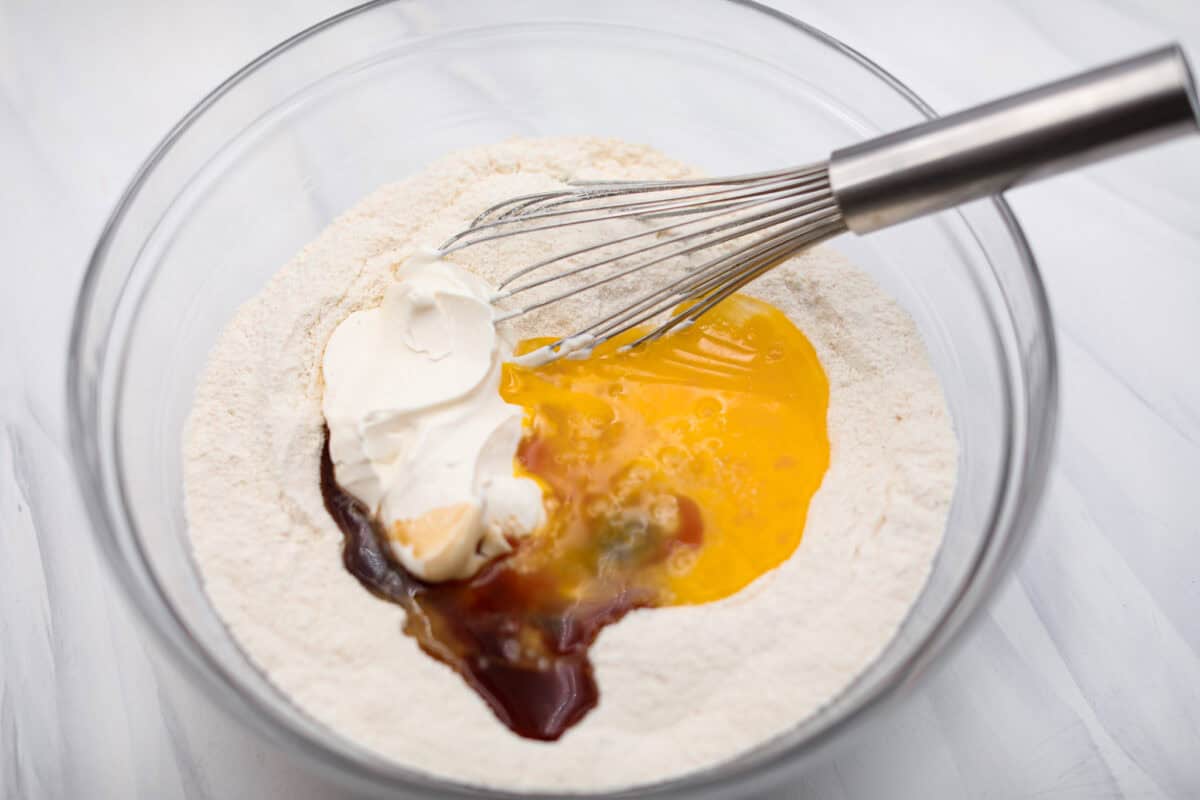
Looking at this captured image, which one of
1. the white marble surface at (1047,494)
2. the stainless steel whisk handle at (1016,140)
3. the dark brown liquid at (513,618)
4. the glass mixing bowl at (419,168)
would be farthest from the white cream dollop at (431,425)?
the stainless steel whisk handle at (1016,140)

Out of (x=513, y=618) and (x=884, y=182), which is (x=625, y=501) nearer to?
(x=513, y=618)

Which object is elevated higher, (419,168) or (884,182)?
(419,168)

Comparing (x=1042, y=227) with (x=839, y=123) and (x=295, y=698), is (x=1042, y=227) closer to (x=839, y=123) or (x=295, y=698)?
(x=839, y=123)

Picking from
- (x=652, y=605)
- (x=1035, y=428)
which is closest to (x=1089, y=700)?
(x=1035, y=428)

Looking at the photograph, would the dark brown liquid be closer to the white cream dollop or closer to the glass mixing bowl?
the white cream dollop

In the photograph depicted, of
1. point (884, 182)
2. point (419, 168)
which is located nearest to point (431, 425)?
point (419, 168)

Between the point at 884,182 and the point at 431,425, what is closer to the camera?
the point at 884,182

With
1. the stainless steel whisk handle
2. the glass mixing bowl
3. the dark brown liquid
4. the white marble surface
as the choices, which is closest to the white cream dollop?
the dark brown liquid
